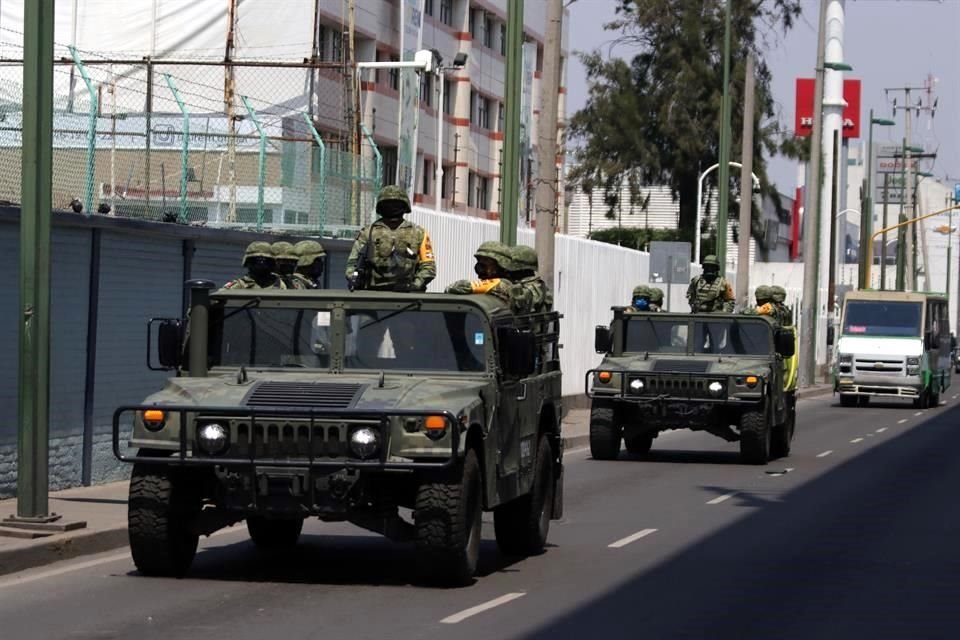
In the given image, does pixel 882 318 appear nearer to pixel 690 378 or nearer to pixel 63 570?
pixel 690 378

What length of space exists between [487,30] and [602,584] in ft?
167

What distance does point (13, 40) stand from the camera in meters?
45.9

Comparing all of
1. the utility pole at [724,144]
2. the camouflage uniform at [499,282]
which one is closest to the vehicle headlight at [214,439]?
the camouflage uniform at [499,282]

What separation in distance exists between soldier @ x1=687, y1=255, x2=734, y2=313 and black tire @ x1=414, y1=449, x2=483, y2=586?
1528 cm

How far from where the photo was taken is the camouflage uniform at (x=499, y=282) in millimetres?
13258

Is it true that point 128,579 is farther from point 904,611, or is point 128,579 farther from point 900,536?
point 900,536

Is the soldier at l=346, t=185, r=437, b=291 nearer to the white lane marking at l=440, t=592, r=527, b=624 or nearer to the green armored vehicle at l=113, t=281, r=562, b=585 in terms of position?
the green armored vehicle at l=113, t=281, r=562, b=585

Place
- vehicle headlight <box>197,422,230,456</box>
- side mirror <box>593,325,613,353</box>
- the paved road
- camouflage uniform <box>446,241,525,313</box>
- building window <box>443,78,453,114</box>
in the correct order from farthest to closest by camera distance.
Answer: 1. building window <box>443,78,453,114</box>
2. side mirror <box>593,325,613,353</box>
3. camouflage uniform <box>446,241,525,313</box>
4. vehicle headlight <box>197,422,230,456</box>
5. the paved road

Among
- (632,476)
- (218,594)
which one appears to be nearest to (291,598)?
(218,594)

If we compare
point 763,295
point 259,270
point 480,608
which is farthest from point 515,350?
point 763,295

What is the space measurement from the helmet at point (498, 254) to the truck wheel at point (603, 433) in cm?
970

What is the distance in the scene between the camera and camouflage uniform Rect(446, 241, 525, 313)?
13.3 meters

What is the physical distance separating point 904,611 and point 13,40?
38.1 metres

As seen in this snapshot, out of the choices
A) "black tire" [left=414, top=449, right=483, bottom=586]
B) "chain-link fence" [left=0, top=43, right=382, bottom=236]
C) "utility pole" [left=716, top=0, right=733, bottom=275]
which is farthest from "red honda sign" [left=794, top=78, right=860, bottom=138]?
"black tire" [left=414, top=449, right=483, bottom=586]
